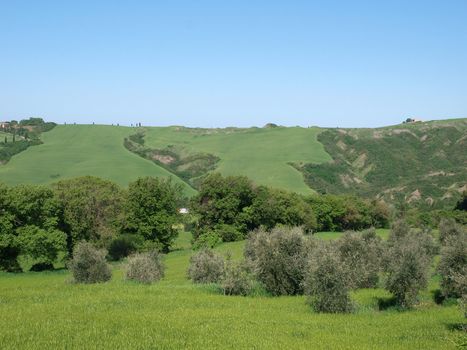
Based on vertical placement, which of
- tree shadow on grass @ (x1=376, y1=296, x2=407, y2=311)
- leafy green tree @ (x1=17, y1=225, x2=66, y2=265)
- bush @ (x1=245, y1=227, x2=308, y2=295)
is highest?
bush @ (x1=245, y1=227, x2=308, y2=295)

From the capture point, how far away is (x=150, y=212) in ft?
262

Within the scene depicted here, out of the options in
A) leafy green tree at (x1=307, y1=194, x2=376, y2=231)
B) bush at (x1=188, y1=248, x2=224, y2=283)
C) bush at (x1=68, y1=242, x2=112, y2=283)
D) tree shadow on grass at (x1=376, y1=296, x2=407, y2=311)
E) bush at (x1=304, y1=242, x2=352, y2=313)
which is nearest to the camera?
bush at (x1=304, y1=242, x2=352, y2=313)

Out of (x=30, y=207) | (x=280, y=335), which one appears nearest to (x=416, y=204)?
(x=30, y=207)

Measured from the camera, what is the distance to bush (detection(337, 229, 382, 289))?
38344mm

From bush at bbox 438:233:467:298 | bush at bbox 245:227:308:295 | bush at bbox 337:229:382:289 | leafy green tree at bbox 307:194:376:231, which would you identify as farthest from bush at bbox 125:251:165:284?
leafy green tree at bbox 307:194:376:231

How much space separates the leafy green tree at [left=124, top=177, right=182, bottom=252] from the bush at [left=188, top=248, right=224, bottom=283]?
35.9 metres

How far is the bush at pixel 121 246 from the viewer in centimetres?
7712

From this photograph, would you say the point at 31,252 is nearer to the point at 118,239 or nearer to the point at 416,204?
the point at 118,239

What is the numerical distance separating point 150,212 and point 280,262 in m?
47.5

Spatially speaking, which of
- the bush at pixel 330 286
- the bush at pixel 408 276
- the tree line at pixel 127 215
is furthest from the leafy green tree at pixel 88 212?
the bush at pixel 408 276

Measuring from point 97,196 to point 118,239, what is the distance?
723cm

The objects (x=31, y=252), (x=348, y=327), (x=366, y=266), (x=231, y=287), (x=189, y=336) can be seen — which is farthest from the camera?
(x=31, y=252)

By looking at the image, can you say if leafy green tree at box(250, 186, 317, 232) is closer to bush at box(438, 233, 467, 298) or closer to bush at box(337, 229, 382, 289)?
bush at box(337, 229, 382, 289)

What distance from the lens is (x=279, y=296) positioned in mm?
35344
